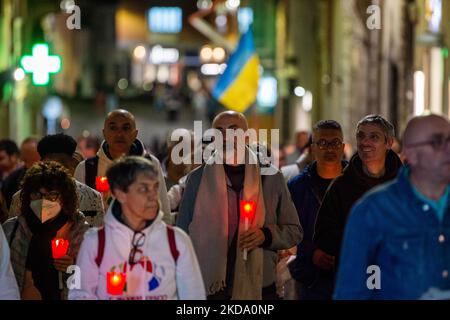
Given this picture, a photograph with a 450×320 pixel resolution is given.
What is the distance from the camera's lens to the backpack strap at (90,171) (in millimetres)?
10758

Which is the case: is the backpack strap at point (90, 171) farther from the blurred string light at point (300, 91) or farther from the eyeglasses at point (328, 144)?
the blurred string light at point (300, 91)

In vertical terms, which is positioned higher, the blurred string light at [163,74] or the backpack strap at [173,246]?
the blurred string light at [163,74]

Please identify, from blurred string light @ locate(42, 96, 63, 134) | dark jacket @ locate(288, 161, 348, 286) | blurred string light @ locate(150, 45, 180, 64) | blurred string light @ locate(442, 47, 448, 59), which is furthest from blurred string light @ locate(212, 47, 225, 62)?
dark jacket @ locate(288, 161, 348, 286)

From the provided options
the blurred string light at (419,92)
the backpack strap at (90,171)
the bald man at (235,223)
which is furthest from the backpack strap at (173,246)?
the blurred string light at (419,92)

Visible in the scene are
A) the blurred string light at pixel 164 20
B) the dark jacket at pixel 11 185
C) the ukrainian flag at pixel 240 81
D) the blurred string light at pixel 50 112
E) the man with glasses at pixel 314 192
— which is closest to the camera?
the man with glasses at pixel 314 192

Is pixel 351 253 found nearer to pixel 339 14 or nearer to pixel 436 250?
pixel 436 250

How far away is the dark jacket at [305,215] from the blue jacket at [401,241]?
3577 millimetres

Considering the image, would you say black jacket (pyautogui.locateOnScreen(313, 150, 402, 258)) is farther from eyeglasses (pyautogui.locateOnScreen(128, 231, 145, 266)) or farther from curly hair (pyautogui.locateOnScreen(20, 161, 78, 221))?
eyeglasses (pyautogui.locateOnScreen(128, 231, 145, 266))

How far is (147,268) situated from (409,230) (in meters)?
1.45

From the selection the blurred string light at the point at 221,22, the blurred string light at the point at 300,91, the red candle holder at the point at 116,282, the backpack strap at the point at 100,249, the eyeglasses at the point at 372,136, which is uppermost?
the blurred string light at the point at 221,22

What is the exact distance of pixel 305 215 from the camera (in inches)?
409

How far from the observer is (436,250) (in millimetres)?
6387

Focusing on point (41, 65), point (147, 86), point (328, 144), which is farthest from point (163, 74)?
point (328, 144)

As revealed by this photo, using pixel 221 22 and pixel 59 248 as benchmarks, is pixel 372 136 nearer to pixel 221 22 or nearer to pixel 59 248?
pixel 59 248
